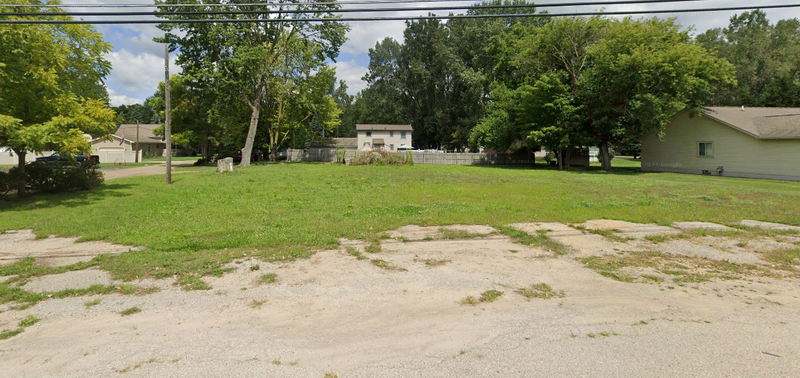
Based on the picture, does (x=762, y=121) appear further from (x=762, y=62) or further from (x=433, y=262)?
(x=433, y=262)

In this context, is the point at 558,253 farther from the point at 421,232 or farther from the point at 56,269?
the point at 56,269

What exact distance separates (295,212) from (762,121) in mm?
28838

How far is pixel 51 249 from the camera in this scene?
22.3 feet

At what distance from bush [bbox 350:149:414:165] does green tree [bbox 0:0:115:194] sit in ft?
64.8

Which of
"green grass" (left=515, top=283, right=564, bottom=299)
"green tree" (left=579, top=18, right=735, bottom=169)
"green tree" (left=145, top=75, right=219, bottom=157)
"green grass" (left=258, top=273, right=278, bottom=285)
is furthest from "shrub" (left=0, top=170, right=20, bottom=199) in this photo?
"green tree" (left=579, top=18, right=735, bottom=169)

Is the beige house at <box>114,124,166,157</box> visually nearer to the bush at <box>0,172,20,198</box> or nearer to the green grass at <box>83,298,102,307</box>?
the bush at <box>0,172,20,198</box>

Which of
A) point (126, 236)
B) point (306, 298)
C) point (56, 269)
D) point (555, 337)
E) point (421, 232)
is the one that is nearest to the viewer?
point (555, 337)

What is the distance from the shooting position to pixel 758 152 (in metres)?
22.9

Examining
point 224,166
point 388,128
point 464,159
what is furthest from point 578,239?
point 388,128

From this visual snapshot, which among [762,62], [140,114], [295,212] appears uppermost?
[140,114]

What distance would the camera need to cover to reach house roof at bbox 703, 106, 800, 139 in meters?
21.8

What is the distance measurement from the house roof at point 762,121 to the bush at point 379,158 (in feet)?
68.6

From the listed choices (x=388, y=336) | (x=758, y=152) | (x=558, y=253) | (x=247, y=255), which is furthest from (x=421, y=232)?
(x=758, y=152)

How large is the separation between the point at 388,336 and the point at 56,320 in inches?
134
